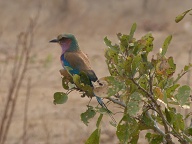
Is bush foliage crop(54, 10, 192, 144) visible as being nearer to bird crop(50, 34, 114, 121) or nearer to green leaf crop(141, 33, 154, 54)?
green leaf crop(141, 33, 154, 54)

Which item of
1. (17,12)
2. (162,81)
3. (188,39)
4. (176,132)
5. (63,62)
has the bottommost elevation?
(176,132)

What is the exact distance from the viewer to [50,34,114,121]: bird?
6.69ft

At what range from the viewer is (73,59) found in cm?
233

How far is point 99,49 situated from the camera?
1474 centimetres

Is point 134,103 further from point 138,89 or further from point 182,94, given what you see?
point 182,94

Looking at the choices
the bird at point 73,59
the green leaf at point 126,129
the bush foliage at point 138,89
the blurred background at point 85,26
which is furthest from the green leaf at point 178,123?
the blurred background at point 85,26

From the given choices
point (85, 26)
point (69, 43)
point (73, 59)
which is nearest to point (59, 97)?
point (73, 59)

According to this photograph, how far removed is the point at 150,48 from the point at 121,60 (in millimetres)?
91

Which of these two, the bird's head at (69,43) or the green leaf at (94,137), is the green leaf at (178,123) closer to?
the green leaf at (94,137)

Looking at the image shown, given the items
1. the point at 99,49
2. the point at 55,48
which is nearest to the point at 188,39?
the point at 99,49

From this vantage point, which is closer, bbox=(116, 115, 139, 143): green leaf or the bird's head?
bbox=(116, 115, 139, 143): green leaf

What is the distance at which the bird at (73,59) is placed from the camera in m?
2.04

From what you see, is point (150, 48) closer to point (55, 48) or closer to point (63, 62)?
point (63, 62)

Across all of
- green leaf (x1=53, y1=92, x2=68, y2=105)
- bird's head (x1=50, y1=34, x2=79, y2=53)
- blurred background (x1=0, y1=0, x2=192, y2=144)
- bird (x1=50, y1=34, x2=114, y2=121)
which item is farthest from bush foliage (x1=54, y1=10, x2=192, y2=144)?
blurred background (x1=0, y1=0, x2=192, y2=144)
